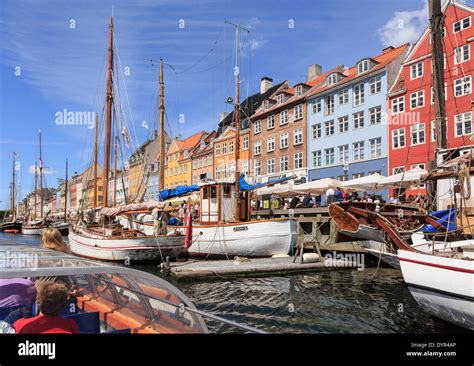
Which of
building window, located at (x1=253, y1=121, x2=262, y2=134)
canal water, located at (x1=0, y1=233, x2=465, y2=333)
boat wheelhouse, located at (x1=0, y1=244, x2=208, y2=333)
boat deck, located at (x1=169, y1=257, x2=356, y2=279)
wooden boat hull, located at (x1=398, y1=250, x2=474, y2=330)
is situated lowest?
canal water, located at (x1=0, y1=233, x2=465, y2=333)

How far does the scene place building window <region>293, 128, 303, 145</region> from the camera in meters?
39.4

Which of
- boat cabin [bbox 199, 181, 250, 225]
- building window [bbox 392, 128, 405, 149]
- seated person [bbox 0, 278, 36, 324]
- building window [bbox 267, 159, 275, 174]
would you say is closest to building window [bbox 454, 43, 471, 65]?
building window [bbox 392, 128, 405, 149]

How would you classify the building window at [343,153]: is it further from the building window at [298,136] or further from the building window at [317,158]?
the building window at [298,136]

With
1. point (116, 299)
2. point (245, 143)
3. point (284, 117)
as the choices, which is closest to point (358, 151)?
point (284, 117)

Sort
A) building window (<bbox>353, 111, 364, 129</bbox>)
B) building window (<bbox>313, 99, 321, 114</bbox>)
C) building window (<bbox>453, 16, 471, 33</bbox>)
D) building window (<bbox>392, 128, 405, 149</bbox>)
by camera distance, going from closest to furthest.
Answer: building window (<bbox>453, 16, 471, 33</bbox>)
building window (<bbox>392, 128, 405, 149</bbox>)
building window (<bbox>353, 111, 364, 129</bbox>)
building window (<bbox>313, 99, 321, 114</bbox>)

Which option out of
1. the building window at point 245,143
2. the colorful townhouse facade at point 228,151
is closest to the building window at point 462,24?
the colorful townhouse facade at point 228,151

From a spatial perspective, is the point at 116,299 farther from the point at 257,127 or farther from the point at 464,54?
the point at 257,127

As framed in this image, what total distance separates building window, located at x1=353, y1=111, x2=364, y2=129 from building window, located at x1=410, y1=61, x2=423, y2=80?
5.01 meters

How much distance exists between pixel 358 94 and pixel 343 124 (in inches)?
113

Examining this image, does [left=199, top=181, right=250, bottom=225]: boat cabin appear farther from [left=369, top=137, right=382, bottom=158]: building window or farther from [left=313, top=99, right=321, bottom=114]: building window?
[left=313, top=99, right=321, bottom=114]: building window

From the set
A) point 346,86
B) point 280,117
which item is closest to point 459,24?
point 346,86

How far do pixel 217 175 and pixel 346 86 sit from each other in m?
20.5

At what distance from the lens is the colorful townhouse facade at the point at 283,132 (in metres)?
39.4
